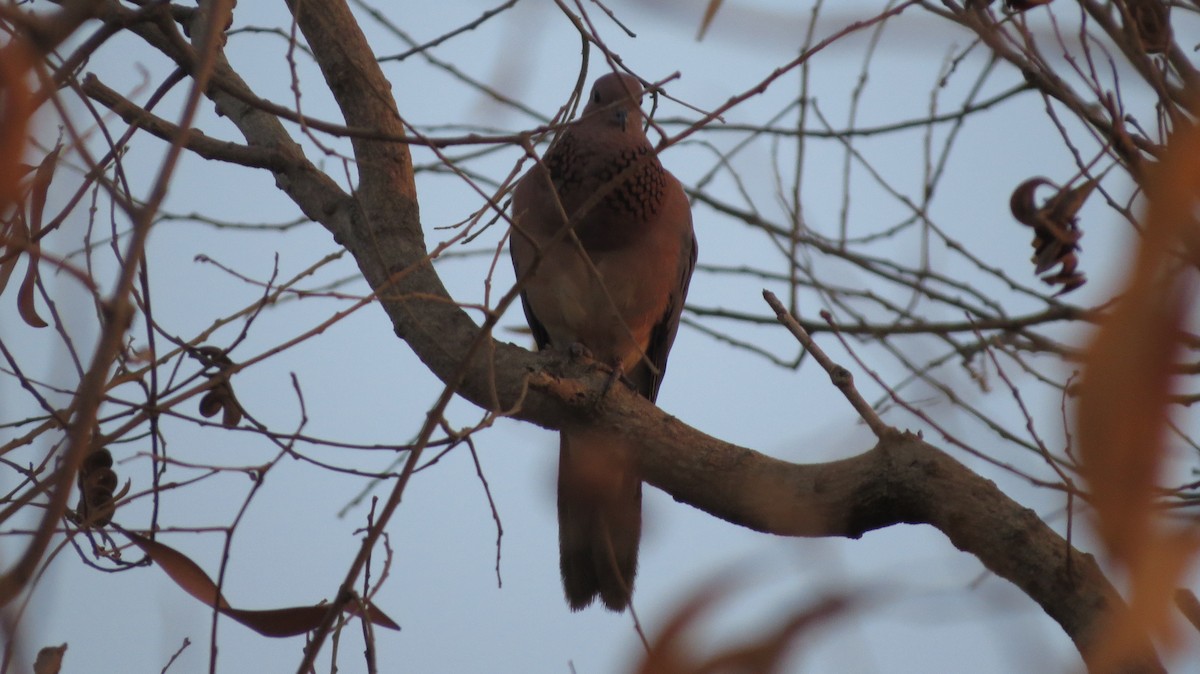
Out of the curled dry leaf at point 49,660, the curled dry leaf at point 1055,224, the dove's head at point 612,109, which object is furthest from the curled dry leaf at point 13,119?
Result: the dove's head at point 612,109

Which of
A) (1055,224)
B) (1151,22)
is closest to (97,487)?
(1055,224)

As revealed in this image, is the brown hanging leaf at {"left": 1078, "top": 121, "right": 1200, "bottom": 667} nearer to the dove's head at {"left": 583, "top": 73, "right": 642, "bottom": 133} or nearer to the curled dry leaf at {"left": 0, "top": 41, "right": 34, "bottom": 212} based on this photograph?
the curled dry leaf at {"left": 0, "top": 41, "right": 34, "bottom": 212}

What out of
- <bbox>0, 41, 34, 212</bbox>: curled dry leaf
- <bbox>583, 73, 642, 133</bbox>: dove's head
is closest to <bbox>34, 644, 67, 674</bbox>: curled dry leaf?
<bbox>0, 41, 34, 212</bbox>: curled dry leaf

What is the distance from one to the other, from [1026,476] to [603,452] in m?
0.96

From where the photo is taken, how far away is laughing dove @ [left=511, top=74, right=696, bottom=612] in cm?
311

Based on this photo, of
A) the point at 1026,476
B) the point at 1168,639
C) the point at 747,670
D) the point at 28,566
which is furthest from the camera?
the point at 1026,476

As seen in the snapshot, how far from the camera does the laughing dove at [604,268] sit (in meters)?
3.11

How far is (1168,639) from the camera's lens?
56 centimetres

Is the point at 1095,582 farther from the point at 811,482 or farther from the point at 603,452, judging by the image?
the point at 603,452

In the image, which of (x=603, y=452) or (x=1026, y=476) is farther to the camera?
(x=603, y=452)

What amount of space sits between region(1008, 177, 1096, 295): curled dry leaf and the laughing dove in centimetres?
A: 121

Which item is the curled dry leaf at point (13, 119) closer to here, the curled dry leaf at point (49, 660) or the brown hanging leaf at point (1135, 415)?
the brown hanging leaf at point (1135, 415)

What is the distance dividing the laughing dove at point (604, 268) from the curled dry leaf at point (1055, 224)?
1206mm

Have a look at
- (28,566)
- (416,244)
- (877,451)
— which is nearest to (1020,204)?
(877,451)
